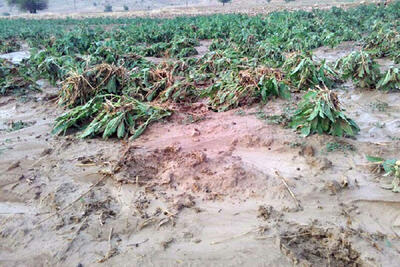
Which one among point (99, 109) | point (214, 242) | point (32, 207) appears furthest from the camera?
point (99, 109)

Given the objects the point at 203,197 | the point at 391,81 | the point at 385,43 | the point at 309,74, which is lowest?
the point at 203,197

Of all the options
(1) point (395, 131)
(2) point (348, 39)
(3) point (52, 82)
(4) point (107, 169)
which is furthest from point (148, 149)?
(2) point (348, 39)

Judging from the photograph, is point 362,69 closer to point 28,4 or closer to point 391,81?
point 391,81

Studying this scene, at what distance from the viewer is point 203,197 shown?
314 cm

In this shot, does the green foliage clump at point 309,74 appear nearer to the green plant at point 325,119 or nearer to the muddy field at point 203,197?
the muddy field at point 203,197

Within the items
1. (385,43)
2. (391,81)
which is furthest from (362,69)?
(385,43)

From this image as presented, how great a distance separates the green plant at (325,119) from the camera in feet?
12.7

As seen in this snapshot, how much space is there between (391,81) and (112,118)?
4301 mm

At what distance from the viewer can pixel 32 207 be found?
10.2 ft

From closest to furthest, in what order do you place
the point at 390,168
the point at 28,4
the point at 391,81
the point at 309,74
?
the point at 390,168 → the point at 391,81 → the point at 309,74 → the point at 28,4

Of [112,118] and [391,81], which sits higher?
[391,81]

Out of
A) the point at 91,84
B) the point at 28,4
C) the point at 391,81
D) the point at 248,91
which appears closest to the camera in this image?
the point at 248,91

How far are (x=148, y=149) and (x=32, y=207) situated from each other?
1.36 metres

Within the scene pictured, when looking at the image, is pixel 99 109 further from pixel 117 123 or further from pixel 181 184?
pixel 181 184
